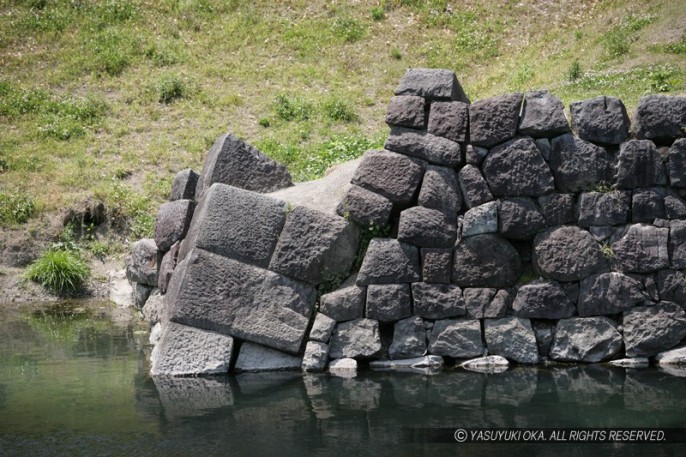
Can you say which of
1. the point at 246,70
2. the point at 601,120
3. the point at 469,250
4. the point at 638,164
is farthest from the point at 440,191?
the point at 246,70

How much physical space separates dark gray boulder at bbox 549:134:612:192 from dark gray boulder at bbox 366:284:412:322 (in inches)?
92.8

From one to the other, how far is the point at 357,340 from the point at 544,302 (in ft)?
7.55

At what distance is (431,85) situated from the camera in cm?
1033

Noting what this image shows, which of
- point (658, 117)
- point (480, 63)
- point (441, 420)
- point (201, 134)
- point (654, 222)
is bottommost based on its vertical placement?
point (441, 420)

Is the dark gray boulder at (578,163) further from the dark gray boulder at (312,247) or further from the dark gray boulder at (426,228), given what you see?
the dark gray boulder at (312,247)

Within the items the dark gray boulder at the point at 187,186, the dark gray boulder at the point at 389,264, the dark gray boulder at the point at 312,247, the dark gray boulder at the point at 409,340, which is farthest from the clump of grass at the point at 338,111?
the dark gray boulder at the point at 409,340

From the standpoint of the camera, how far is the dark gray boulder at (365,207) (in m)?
10.3

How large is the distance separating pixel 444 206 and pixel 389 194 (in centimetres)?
69

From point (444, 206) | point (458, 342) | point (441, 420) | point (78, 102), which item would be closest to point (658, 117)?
point (444, 206)

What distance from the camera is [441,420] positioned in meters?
7.90

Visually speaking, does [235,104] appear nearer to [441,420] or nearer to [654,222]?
[654,222]

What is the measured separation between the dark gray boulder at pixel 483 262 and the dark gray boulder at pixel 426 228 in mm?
219

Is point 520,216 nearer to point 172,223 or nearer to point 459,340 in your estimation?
point 459,340

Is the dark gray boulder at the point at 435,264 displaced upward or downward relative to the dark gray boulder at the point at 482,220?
downward
